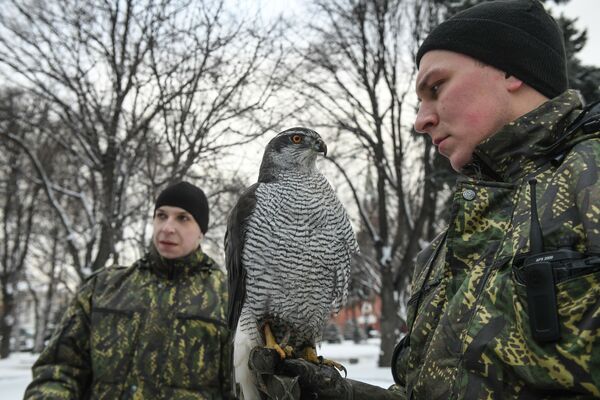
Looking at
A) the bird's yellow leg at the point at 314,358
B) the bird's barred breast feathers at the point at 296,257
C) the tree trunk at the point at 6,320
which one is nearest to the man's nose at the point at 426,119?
the bird's barred breast feathers at the point at 296,257

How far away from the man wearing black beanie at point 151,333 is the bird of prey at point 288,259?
456mm

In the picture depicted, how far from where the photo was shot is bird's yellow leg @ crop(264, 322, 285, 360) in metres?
2.77

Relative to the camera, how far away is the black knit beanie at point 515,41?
63.5 inches

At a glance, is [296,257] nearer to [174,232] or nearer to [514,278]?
[174,232]

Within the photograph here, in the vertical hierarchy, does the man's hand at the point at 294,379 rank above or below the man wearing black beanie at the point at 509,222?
below

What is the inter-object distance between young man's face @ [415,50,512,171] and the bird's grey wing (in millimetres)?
1522

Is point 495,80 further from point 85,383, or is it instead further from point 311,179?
point 85,383

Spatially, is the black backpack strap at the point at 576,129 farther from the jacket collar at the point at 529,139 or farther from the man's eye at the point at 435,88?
the man's eye at the point at 435,88

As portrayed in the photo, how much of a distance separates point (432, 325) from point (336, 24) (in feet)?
42.6

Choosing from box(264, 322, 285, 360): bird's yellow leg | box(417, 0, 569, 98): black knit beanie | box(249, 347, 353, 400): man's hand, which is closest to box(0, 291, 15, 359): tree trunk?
box(264, 322, 285, 360): bird's yellow leg

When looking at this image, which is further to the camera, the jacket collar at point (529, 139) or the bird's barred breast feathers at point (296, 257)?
the bird's barred breast feathers at point (296, 257)

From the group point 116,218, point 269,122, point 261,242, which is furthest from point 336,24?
point 261,242

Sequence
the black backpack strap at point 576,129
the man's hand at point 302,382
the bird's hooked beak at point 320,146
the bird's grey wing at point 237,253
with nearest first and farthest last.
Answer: the black backpack strap at point 576,129, the man's hand at point 302,382, the bird's grey wing at point 237,253, the bird's hooked beak at point 320,146

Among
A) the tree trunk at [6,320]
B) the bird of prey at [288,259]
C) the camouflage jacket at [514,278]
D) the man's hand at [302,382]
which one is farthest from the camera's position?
the tree trunk at [6,320]
